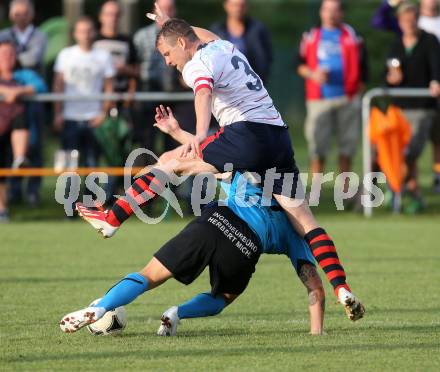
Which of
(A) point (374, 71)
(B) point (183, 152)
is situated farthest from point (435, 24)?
(A) point (374, 71)

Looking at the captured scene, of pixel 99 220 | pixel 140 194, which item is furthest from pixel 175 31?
pixel 99 220

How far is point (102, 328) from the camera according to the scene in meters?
6.14

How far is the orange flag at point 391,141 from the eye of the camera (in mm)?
12812

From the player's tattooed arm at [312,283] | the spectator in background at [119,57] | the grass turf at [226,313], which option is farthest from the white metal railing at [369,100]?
the player's tattooed arm at [312,283]

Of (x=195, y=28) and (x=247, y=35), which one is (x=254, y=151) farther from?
(x=247, y=35)

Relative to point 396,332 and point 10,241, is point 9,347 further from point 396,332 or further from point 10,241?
point 10,241

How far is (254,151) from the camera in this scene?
20.3 ft

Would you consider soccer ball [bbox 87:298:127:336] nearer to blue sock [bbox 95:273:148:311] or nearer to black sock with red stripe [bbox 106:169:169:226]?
blue sock [bbox 95:273:148:311]

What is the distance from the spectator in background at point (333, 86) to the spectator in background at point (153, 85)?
1443 millimetres

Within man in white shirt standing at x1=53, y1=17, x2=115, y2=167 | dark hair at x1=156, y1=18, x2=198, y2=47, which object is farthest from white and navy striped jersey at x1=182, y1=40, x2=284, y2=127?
man in white shirt standing at x1=53, y1=17, x2=115, y2=167

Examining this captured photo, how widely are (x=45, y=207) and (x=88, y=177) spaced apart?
1.64 metres

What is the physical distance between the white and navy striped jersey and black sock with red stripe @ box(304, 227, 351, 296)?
0.65 meters

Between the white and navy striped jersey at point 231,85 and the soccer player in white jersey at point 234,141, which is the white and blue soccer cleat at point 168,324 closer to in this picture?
the soccer player in white jersey at point 234,141

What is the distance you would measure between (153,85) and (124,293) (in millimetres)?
7631
